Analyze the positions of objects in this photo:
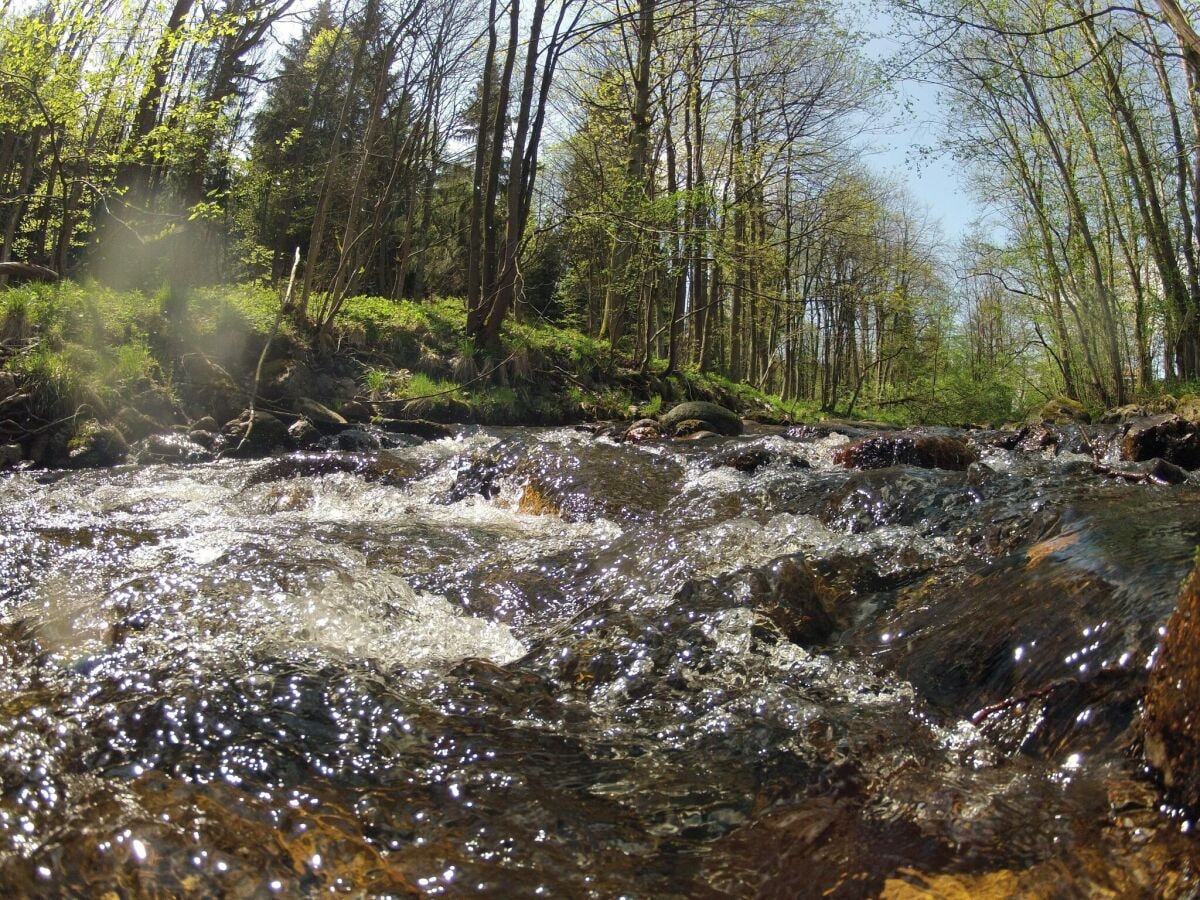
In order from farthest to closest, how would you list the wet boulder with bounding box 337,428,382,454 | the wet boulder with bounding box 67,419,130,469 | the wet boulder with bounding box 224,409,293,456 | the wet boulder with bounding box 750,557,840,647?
the wet boulder with bounding box 337,428,382,454 < the wet boulder with bounding box 224,409,293,456 < the wet boulder with bounding box 67,419,130,469 < the wet boulder with bounding box 750,557,840,647

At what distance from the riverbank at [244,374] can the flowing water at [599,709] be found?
3845mm

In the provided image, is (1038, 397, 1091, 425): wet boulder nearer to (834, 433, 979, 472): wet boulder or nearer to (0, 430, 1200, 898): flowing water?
(834, 433, 979, 472): wet boulder

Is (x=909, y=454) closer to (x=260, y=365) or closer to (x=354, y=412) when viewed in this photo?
(x=354, y=412)

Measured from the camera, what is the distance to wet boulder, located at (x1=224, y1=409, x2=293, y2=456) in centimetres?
958

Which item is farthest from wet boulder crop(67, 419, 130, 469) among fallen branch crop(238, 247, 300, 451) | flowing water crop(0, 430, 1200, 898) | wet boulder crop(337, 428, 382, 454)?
flowing water crop(0, 430, 1200, 898)

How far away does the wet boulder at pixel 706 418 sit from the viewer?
40.6 ft

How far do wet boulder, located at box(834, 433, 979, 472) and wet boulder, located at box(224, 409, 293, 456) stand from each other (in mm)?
6879

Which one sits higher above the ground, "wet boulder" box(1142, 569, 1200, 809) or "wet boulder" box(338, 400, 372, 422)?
"wet boulder" box(338, 400, 372, 422)

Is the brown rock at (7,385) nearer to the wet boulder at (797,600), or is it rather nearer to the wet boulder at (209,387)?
the wet boulder at (209,387)

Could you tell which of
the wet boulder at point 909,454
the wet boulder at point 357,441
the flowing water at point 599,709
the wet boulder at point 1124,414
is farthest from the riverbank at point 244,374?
the wet boulder at point 1124,414

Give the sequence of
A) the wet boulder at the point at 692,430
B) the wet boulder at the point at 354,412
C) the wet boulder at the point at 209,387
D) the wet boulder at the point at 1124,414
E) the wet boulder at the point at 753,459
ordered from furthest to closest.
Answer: the wet boulder at the point at 1124,414 → the wet boulder at the point at 692,430 → the wet boulder at the point at 354,412 → the wet boulder at the point at 209,387 → the wet boulder at the point at 753,459

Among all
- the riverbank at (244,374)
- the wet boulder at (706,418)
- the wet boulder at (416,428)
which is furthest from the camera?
the wet boulder at (706,418)

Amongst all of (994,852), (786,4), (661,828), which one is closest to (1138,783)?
(994,852)

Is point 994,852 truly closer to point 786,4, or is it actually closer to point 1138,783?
point 1138,783
